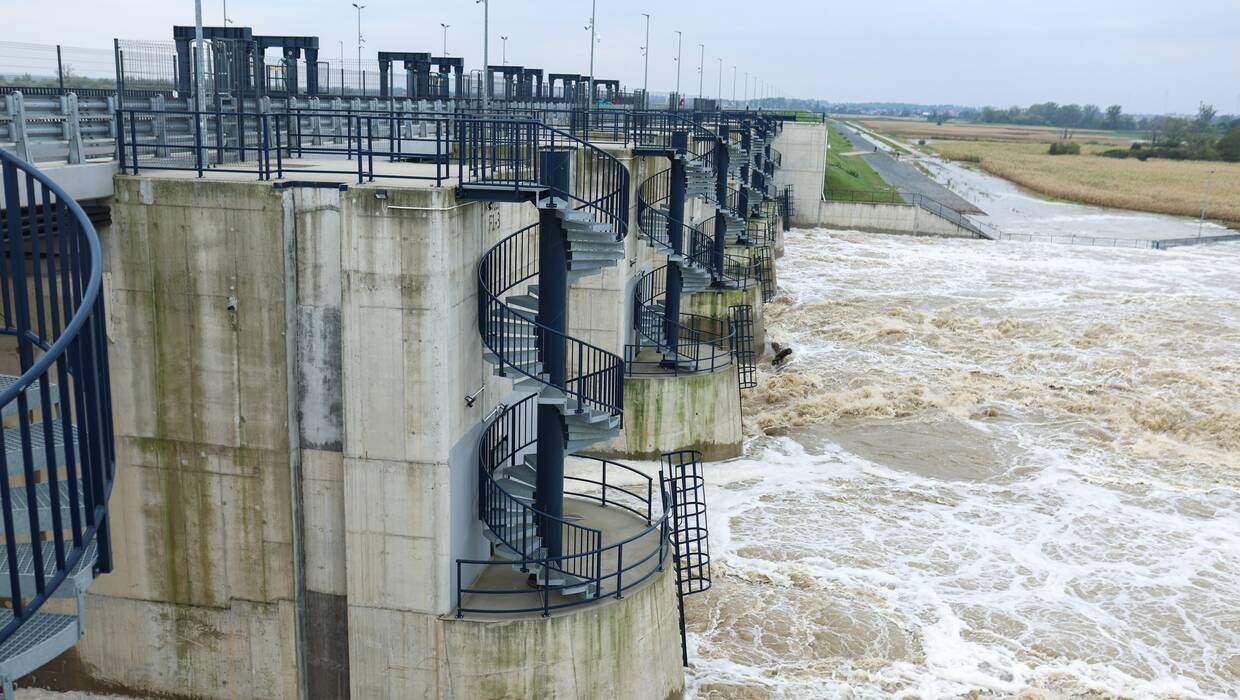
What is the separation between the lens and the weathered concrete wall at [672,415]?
78.2ft

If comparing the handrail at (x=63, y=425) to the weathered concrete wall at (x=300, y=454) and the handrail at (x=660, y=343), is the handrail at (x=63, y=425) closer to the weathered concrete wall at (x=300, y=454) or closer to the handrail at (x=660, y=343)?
the weathered concrete wall at (x=300, y=454)

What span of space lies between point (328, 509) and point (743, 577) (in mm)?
8849

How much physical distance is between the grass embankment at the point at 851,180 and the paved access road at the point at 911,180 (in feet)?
4.85

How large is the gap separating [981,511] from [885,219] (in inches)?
1883

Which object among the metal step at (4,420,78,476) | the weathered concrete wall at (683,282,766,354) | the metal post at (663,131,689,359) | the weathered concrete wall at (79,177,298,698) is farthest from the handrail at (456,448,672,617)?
the weathered concrete wall at (683,282,766,354)

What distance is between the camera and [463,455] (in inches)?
493

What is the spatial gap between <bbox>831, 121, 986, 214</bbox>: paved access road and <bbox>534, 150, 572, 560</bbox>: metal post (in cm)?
7020

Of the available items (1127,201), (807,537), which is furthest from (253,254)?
(1127,201)

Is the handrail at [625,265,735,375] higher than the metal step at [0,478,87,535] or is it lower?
lower

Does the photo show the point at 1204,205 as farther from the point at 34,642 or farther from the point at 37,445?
the point at 34,642

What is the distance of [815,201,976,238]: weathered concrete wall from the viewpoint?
221ft

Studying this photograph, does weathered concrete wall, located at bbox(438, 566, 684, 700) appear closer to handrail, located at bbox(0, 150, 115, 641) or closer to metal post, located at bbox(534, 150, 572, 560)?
metal post, located at bbox(534, 150, 572, 560)

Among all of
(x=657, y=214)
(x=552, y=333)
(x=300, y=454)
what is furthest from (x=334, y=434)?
(x=657, y=214)

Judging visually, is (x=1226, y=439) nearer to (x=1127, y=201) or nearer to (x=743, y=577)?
(x=743, y=577)
